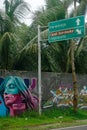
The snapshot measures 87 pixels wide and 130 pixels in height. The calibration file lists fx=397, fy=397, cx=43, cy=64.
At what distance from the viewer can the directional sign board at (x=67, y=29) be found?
18.7m

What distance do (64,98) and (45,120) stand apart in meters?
4.35

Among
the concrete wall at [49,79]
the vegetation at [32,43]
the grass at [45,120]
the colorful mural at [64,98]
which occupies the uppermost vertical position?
the vegetation at [32,43]

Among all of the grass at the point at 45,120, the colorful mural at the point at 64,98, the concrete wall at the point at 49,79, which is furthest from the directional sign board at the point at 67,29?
the grass at the point at 45,120

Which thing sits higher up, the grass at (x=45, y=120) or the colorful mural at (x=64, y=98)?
the colorful mural at (x=64, y=98)

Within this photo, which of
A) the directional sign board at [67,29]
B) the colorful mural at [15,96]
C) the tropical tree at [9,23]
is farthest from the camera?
the tropical tree at [9,23]

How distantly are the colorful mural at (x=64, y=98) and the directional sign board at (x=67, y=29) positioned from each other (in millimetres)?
3600

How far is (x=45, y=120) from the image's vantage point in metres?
18.2

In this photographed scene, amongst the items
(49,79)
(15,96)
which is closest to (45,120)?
(15,96)

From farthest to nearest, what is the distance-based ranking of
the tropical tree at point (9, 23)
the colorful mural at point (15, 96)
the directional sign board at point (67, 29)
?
the tropical tree at point (9, 23) < the directional sign board at point (67, 29) < the colorful mural at point (15, 96)

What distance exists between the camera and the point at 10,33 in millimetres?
21375

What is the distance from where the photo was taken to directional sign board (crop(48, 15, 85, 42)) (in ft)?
61.4

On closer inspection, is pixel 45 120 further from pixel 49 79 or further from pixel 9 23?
pixel 9 23

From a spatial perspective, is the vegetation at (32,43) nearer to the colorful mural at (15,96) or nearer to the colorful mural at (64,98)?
the colorful mural at (64,98)

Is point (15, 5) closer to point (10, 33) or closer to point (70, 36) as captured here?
point (10, 33)
